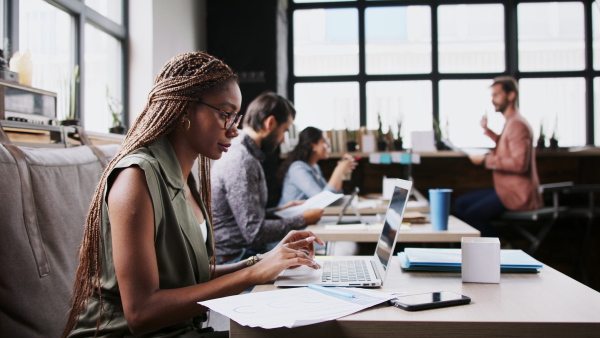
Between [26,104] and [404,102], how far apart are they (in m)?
4.25

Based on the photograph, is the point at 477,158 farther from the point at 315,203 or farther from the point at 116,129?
the point at 116,129

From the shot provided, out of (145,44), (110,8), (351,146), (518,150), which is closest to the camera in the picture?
(110,8)

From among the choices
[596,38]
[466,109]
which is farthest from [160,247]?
[596,38]

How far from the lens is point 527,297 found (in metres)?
1.11

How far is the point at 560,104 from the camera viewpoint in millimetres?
5562

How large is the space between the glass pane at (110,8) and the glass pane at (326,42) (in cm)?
229

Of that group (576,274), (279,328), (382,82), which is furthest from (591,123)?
(279,328)

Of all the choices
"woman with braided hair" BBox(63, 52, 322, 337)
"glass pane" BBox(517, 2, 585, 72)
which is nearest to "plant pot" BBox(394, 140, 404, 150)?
"glass pane" BBox(517, 2, 585, 72)

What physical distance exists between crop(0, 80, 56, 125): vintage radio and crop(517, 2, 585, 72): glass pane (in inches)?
192

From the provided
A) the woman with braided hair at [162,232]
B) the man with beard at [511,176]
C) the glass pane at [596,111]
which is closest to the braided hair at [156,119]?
the woman with braided hair at [162,232]

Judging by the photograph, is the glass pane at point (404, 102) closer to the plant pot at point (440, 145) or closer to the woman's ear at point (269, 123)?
the plant pot at point (440, 145)

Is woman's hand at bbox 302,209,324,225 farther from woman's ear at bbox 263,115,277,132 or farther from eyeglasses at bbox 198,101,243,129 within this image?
eyeglasses at bbox 198,101,243,129

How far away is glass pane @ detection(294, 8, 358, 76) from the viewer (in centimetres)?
586

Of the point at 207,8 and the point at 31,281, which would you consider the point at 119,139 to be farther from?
the point at 207,8
